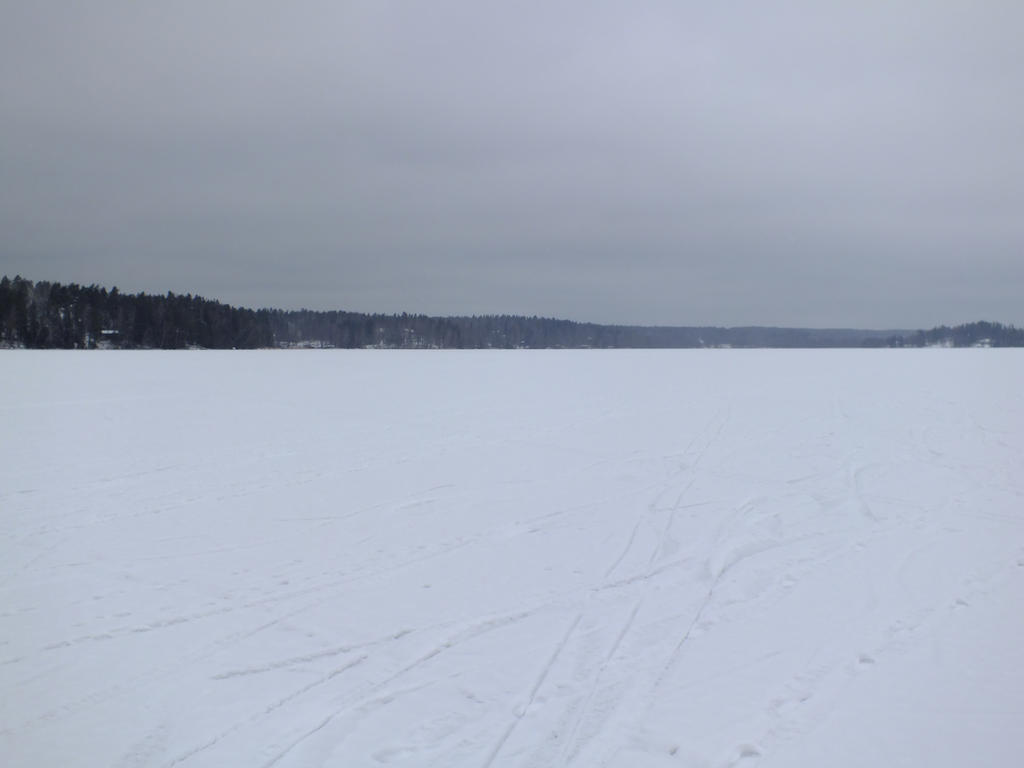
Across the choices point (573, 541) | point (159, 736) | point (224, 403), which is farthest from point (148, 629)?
point (224, 403)

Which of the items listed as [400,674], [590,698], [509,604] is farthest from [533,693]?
[509,604]

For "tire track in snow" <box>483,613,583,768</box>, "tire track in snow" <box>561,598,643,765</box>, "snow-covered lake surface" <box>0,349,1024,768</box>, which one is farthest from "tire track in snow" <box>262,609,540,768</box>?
"tire track in snow" <box>561,598,643,765</box>

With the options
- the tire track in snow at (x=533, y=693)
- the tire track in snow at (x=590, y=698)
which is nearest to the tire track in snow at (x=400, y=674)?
the tire track in snow at (x=533, y=693)

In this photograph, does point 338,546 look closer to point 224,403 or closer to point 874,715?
point 874,715

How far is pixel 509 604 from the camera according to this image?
18.2 feet

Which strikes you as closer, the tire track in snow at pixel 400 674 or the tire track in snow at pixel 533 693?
the tire track in snow at pixel 533 693

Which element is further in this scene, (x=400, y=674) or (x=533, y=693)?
(x=400, y=674)

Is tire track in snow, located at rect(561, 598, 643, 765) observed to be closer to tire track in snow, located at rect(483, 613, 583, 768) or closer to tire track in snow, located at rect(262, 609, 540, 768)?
tire track in snow, located at rect(483, 613, 583, 768)

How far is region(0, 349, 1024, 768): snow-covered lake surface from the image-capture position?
376 centimetres

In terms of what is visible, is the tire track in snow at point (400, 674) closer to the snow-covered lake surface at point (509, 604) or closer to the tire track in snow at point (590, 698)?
the snow-covered lake surface at point (509, 604)

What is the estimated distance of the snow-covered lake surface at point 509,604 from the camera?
376cm

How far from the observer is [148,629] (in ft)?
16.5

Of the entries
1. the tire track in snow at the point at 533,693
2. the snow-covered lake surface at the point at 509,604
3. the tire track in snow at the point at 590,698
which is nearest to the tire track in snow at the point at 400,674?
the snow-covered lake surface at the point at 509,604

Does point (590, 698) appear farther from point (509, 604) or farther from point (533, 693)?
point (509, 604)
